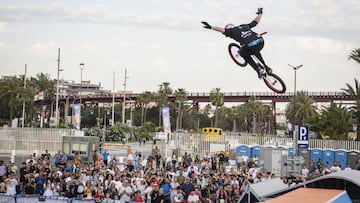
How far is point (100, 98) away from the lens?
435 ft

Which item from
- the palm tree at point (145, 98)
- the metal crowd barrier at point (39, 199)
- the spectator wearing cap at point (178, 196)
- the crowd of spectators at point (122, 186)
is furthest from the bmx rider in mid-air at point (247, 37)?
the palm tree at point (145, 98)

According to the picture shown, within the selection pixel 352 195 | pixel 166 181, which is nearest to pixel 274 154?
pixel 166 181

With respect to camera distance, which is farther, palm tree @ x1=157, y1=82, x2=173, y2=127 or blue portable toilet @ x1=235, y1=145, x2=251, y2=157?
palm tree @ x1=157, y1=82, x2=173, y2=127

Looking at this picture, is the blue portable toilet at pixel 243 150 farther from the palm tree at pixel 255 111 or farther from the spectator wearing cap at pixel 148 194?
the palm tree at pixel 255 111

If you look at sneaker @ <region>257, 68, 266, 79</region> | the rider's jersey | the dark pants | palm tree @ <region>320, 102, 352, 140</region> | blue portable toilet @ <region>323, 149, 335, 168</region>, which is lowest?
blue portable toilet @ <region>323, 149, 335, 168</region>

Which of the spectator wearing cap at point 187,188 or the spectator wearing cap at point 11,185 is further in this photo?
the spectator wearing cap at point 11,185

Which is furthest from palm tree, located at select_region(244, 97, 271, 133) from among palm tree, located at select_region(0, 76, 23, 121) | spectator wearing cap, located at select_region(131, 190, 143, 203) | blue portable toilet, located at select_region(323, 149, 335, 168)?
spectator wearing cap, located at select_region(131, 190, 143, 203)

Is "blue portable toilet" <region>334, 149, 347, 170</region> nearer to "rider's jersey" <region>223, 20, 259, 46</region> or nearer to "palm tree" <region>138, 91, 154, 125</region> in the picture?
"rider's jersey" <region>223, 20, 259, 46</region>

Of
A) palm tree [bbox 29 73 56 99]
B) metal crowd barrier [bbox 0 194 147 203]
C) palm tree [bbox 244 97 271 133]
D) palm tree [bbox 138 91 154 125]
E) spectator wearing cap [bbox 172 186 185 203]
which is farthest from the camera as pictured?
palm tree [bbox 138 91 154 125]

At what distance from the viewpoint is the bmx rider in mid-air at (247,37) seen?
4462cm

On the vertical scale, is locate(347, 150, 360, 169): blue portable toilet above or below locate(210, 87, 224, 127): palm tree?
below

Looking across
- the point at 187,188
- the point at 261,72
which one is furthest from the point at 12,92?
the point at 187,188

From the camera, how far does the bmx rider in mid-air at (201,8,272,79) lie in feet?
146

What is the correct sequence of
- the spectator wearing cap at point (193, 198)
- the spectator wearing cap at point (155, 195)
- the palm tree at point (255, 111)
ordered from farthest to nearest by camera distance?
1. the palm tree at point (255, 111)
2. the spectator wearing cap at point (155, 195)
3. the spectator wearing cap at point (193, 198)
